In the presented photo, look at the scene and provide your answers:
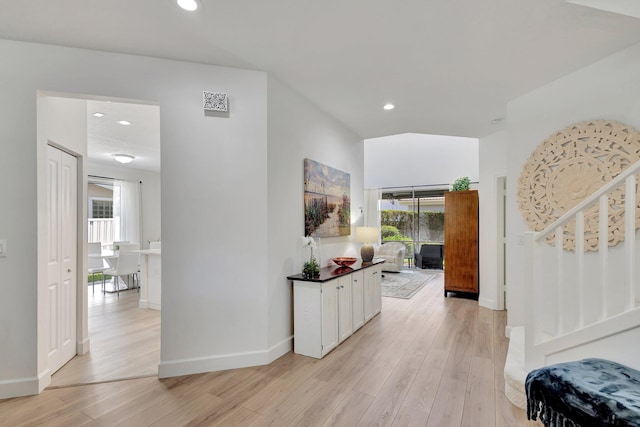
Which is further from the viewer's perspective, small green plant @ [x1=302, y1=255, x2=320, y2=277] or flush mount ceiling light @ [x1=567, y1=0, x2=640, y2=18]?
small green plant @ [x1=302, y1=255, x2=320, y2=277]

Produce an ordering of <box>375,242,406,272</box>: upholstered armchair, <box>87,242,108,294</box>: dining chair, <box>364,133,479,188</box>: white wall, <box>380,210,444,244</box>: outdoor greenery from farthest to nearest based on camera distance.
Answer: <box>380,210,444,244</box>: outdoor greenery, <box>375,242,406,272</box>: upholstered armchair, <box>364,133,479,188</box>: white wall, <box>87,242,108,294</box>: dining chair

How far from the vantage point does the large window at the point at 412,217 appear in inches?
325

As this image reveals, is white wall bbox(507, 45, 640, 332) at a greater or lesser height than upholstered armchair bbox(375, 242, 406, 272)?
greater

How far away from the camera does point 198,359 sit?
2.61 metres

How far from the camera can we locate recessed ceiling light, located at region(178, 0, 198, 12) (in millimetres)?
1892

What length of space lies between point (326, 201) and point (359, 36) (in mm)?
1987

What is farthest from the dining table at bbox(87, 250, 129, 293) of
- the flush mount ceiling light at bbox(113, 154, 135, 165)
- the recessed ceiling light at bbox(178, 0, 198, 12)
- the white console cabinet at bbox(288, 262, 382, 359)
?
the recessed ceiling light at bbox(178, 0, 198, 12)

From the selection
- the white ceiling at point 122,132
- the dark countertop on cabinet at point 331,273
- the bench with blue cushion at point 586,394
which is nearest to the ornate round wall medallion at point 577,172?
the bench with blue cushion at point 586,394

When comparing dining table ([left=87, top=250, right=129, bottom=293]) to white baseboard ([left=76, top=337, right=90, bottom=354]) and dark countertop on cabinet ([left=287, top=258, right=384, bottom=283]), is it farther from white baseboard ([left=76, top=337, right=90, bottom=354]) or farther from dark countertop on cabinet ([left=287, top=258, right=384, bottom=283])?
dark countertop on cabinet ([left=287, top=258, right=384, bottom=283])

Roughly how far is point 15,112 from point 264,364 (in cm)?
289

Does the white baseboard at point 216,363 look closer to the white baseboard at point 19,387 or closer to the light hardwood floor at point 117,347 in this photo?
the light hardwood floor at point 117,347

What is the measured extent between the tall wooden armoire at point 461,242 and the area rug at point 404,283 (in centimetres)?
73

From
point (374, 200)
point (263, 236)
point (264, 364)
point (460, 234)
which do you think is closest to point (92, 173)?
point (263, 236)

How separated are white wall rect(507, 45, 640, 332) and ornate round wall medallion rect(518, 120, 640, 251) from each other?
11 centimetres
